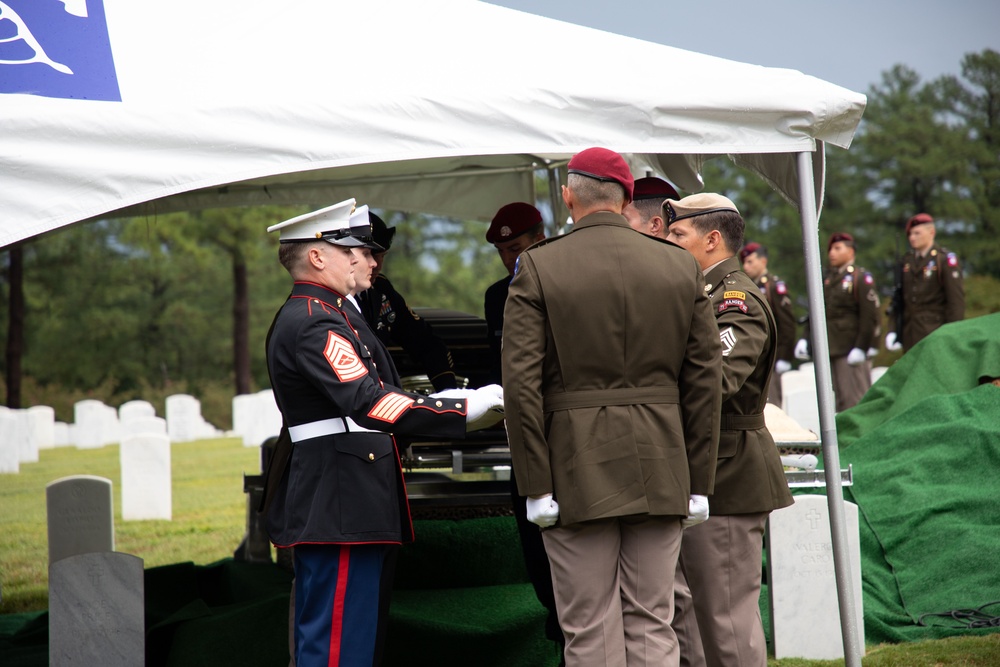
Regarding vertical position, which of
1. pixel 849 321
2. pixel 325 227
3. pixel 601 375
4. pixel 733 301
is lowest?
pixel 601 375

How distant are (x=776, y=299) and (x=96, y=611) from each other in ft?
30.6

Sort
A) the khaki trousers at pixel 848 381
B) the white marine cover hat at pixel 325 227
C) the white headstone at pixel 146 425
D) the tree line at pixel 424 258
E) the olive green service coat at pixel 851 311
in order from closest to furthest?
the white marine cover hat at pixel 325 227, the olive green service coat at pixel 851 311, the khaki trousers at pixel 848 381, the white headstone at pixel 146 425, the tree line at pixel 424 258

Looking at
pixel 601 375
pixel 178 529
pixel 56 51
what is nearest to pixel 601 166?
pixel 601 375

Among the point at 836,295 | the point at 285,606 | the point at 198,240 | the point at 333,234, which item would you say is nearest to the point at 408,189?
the point at 285,606

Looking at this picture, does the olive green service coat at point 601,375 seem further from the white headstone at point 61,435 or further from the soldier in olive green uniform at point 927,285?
the white headstone at point 61,435

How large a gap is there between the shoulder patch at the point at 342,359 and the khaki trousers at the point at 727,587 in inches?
47.6

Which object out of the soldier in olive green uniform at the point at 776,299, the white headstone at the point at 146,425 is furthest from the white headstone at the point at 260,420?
the soldier in olive green uniform at the point at 776,299

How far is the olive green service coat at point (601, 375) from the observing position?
9.21 ft

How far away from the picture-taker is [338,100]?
3398 mm

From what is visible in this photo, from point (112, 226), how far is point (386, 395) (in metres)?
28.2

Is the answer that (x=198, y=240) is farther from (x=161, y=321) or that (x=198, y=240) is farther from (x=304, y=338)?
(x=304, y=338)

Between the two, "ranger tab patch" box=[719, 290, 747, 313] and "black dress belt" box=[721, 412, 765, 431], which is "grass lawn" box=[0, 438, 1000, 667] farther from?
"ranger tab patch" box=[719, 290, 747, 313]

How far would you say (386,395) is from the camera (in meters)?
3.05

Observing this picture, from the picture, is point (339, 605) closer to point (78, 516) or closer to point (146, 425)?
point (78, 516)
